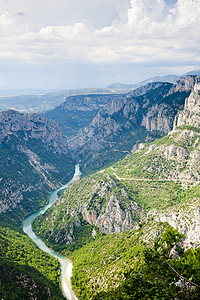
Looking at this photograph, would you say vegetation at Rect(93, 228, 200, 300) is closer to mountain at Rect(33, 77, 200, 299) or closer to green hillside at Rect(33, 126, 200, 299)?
mountain at Rect(33, 77, 200, 299)

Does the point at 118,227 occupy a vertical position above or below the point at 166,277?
below

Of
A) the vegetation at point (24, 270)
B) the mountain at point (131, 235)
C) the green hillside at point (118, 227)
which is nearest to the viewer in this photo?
the mountain at point (131, 235)

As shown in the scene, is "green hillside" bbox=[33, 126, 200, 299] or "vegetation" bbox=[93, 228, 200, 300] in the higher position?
"vegetation" bbox=[93, 228, 200, 300]

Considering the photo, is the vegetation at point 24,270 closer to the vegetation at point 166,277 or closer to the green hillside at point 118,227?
the green hillside at point 118,227

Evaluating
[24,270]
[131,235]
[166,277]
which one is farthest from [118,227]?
[166,277]

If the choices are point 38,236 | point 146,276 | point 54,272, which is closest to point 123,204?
point 54,272

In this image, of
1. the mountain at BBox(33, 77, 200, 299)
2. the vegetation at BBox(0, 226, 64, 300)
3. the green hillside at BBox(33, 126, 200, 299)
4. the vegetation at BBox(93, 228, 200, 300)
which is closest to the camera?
the vegetation at BBox(93, 228, 200, 300)

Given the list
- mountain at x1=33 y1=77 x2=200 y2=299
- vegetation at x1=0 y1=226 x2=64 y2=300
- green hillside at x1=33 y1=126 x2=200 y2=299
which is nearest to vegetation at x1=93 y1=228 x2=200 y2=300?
mountain at x1=33 y1=77 x2=200 y2=299

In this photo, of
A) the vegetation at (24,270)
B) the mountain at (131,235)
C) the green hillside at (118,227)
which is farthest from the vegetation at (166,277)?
the vegetation at (24,270)

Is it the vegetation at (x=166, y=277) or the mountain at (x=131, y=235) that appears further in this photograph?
the mountain at (x=131, y=235)

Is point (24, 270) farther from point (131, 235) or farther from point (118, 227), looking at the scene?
point (118, 227)

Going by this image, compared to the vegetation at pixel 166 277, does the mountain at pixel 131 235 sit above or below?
below

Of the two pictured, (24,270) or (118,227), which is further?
(118,227)

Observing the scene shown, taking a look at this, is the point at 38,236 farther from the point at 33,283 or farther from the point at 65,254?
the point at 33,283
